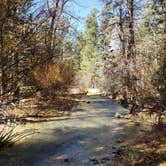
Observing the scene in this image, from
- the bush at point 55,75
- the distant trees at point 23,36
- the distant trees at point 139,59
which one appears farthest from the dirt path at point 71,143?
the bush at point 55,75

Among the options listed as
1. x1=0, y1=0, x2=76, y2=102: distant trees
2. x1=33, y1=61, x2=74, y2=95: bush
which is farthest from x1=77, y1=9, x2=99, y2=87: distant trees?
x1=0, y1=0, x2=76, y2=102: distant trees

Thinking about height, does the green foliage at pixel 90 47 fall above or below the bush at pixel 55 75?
above

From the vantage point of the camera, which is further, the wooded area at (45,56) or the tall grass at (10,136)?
the tall grass at (10,136)

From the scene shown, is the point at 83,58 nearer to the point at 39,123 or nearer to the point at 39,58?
the point at 39,123

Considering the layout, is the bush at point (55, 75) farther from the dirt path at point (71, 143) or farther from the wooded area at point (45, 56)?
the dirt path at point (71, 143)

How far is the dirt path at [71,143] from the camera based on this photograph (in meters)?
7.30

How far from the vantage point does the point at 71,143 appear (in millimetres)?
9148

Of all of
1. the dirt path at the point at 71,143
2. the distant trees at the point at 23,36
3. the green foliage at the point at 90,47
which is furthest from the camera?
the green foliage at the point at 90,47

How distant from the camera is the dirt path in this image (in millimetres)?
7305

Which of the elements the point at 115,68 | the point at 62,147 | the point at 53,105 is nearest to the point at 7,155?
the point at 62,147

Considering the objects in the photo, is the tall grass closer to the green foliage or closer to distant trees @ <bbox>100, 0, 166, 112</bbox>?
distant trees @ <bbox>100, 0, 166, 112</bbox>

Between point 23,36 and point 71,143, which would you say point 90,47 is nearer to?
point 71,143

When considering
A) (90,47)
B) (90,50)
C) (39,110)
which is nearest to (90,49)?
(90,50)

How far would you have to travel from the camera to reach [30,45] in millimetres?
4258
